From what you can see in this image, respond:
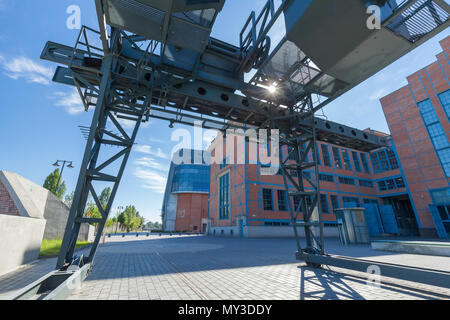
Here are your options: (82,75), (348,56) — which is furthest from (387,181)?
(82,75)

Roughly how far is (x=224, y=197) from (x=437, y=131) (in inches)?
1128

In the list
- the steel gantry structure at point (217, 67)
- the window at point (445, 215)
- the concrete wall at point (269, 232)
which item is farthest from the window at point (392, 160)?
the steel gantry structure at point (217, 67)

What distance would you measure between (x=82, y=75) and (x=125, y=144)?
2518 millimetres

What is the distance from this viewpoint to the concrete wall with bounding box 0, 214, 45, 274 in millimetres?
5688

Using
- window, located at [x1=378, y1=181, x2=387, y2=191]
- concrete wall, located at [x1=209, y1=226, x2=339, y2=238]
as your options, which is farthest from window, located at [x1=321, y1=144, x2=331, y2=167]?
concrete wall, located at [x1=209, y1=226, x2=339, y2=238]

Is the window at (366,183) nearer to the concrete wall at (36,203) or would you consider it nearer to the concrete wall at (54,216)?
the concrete wall at (36,203)

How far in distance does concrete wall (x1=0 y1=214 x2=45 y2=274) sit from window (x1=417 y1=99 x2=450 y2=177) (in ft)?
113

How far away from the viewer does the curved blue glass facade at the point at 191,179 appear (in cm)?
5647

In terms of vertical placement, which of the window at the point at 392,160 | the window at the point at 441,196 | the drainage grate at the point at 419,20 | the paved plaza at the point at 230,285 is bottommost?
the paved plaza at the point at 230,285

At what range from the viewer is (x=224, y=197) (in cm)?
3381

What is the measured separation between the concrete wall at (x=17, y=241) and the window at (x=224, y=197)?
1028 inches

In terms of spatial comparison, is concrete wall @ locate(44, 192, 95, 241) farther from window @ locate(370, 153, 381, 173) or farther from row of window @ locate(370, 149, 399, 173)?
window @ locate(370, 153, 381, 173)

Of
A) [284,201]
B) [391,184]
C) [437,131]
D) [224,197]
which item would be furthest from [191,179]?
[437,131]

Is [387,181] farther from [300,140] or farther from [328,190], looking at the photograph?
[300,140]
